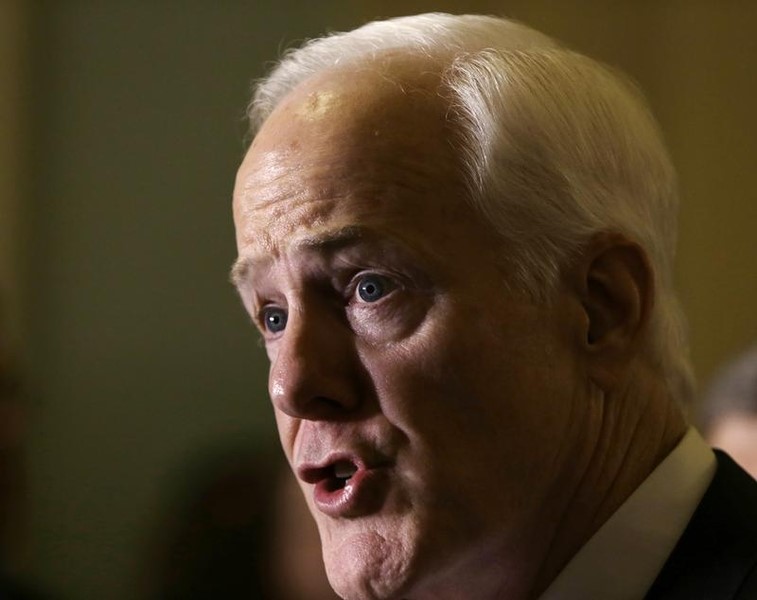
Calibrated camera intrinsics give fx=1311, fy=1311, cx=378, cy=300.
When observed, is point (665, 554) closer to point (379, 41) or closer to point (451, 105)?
point (451, 105)

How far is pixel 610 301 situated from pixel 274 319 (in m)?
0.47

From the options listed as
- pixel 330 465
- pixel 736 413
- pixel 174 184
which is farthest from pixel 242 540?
pixel 330 465

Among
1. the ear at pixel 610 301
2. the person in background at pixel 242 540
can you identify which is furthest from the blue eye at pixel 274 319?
the person in background at pixel 242 540

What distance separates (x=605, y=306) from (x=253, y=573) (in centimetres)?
181

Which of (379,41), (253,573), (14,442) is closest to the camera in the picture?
(379,41)

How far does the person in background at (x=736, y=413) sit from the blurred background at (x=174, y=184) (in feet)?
4.83

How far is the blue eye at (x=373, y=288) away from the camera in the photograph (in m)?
1.71

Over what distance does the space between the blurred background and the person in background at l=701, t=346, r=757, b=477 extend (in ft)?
4.83

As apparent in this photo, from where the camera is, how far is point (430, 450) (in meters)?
1.64

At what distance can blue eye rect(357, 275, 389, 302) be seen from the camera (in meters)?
1.71

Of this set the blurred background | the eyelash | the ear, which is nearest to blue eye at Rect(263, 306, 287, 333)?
the eyelash

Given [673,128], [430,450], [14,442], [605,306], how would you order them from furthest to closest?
1. [673,128]
2. [14,442]
3. [605,306]
4. [430,450]

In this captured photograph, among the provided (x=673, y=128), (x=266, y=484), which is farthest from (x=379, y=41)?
(x=673, y=128)

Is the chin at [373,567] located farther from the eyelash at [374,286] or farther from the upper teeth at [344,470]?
the eyelash at [374,286]
